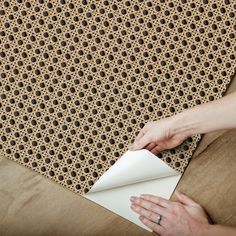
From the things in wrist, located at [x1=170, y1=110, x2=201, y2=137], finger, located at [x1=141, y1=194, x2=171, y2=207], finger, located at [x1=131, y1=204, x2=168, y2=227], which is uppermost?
wrist, located at [x1=170, y1=110, x2=201, y2=137]

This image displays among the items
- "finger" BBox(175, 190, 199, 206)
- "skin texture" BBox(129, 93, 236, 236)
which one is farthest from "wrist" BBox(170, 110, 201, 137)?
"finger" BBox(175, 190, 199, 206)

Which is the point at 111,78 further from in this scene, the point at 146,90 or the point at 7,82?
the point at 7,82

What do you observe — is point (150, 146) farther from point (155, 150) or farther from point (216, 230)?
point (216, 230)

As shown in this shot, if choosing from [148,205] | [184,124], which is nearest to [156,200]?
[148,205]

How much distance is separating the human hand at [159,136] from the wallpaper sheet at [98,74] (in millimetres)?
19

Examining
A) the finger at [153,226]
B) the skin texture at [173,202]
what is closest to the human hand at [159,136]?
the skin texture at [173,202]

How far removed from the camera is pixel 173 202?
808 mm

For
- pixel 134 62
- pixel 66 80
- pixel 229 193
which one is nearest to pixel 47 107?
pixel 66 80

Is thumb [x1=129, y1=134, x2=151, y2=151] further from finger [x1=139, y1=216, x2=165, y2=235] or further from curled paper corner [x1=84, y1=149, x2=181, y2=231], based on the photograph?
finger [x1=139, y1=216, x2=165, y2=235]

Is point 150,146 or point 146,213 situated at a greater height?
point 150,146

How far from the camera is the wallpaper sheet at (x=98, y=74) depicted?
0.79m

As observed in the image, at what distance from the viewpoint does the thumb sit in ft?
2.52

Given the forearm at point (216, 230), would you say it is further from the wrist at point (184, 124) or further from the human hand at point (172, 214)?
the wrist at point (184, 124)

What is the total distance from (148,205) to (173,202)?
4cm
